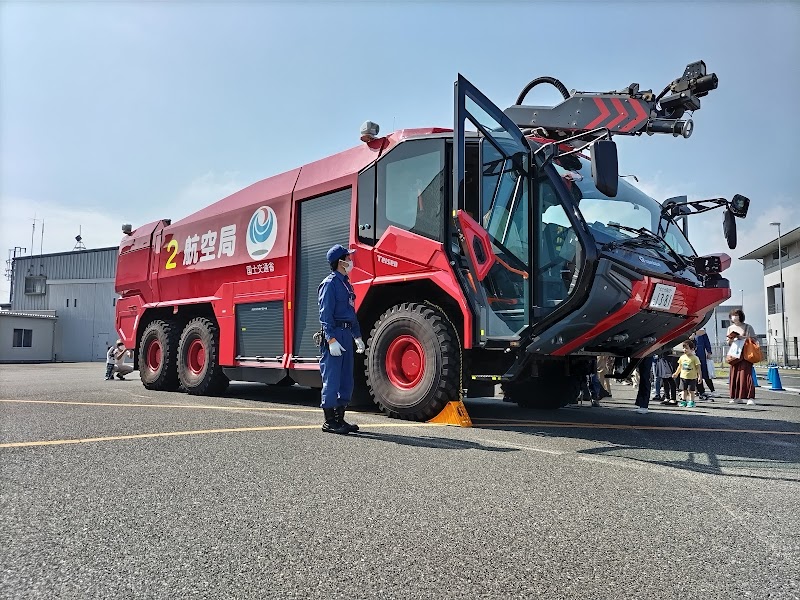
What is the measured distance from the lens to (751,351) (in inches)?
367

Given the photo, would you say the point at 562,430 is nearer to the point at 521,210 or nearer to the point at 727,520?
the point at 521,210

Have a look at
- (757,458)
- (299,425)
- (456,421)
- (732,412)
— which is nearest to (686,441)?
(757,458)

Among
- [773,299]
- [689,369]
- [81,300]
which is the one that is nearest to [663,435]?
[689,369]

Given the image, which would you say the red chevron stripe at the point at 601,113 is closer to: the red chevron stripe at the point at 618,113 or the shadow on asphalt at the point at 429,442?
the red chevron stripe at the point at 618,113

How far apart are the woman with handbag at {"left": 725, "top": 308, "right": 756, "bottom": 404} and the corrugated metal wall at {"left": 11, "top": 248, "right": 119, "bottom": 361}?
4130 cm

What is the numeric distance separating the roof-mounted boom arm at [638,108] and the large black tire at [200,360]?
5815 mm

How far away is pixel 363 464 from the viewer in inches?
147

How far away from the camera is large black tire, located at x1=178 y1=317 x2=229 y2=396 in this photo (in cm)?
875

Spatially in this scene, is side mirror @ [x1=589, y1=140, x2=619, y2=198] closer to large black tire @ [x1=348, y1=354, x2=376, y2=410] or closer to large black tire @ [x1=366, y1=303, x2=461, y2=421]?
large black tire @ [x1=366, y1=303, x2=461, y2=421]

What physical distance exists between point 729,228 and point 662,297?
6.71 ft

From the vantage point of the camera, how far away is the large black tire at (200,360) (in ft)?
28.7

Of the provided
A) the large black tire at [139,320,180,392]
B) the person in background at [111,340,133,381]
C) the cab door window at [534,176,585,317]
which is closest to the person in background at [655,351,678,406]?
the cab door window at [534,176,585,317]

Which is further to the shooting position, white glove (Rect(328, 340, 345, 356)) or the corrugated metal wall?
the corrugated metal wall

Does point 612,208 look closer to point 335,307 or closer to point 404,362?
point 404,362
